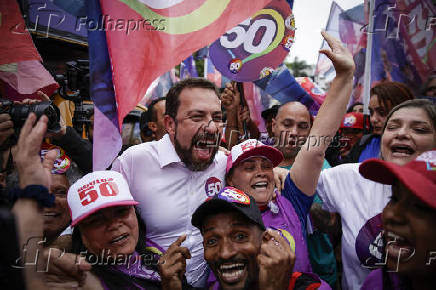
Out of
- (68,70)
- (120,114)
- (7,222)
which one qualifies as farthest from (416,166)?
(68,70)

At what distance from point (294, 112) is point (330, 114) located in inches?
54.3

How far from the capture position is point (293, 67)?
4178cm

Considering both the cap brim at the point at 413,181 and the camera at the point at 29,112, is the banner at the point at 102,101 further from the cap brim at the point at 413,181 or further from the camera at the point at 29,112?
the cap brim at the point at 413,181

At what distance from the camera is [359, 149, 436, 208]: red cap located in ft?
4.14

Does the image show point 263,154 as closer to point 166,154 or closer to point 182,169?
point 182,169

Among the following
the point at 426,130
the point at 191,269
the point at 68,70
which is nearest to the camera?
the point at 426,130

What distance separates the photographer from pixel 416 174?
4.39 feet

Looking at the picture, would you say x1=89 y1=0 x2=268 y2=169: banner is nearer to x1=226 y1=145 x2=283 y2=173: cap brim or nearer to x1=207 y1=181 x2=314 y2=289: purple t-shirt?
x1=226 y1=145 x2=283 y2=173: cap brim

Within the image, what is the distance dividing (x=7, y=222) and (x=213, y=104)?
74.5 inches

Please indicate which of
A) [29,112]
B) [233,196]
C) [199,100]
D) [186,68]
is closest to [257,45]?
[199,100]

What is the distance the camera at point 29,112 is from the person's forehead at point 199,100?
0.99 m

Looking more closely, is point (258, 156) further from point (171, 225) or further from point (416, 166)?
point (416, 166)

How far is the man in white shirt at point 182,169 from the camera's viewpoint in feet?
7.88

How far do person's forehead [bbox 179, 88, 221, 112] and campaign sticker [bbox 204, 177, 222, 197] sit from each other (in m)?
0.54
